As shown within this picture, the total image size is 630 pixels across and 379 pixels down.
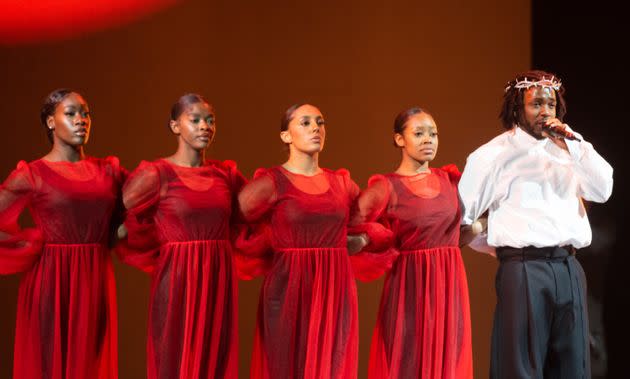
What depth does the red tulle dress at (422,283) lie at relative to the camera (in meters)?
4.42

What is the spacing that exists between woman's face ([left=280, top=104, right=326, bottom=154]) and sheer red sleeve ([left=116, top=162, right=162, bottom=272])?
0.63 meters

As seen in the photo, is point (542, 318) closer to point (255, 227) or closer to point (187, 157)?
point (255, 227)

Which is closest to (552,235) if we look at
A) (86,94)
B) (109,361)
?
(109,361)

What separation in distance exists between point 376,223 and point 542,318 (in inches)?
34.8

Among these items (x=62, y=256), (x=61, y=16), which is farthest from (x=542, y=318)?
(x=61, y=16)

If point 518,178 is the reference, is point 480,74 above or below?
above

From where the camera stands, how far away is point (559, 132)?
4016mm

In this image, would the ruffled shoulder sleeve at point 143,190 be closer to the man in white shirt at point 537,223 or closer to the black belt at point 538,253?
the man in white shirt at point 537,223

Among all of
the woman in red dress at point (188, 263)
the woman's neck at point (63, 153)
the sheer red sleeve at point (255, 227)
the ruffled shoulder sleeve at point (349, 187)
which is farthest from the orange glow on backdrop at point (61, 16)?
the ruffled shoulder sleeve at point (349, 187)

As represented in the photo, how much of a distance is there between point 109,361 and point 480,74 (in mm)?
2760

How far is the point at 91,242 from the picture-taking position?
4410mm

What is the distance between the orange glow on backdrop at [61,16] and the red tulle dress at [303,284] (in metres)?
1.54

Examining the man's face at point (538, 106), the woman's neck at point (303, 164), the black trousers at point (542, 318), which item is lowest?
the black trousers at point (542, 318)

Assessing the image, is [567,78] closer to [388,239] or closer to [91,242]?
[388,239]
